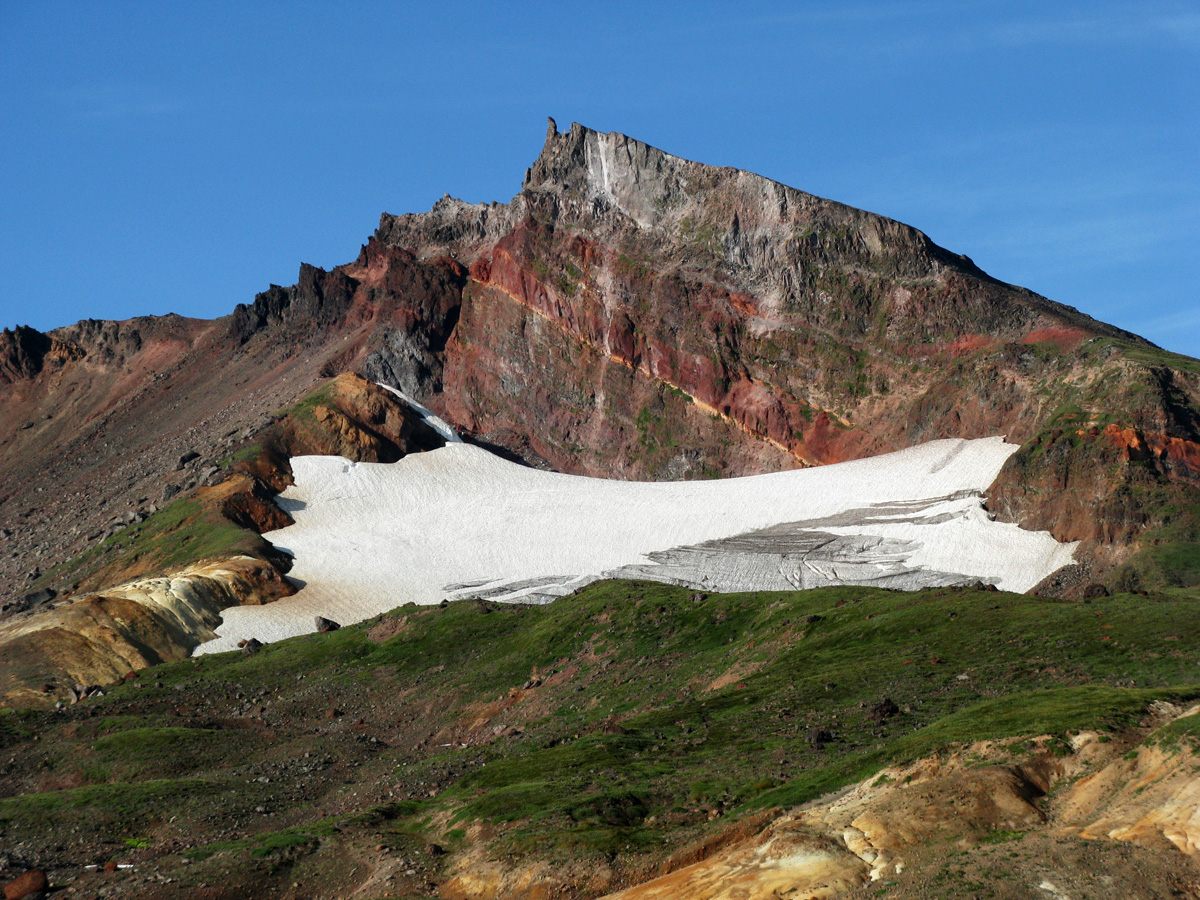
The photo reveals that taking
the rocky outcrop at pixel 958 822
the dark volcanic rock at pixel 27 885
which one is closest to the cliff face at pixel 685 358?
the dark volcanic rock at pixel 27 885

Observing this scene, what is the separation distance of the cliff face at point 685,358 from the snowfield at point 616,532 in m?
11.4

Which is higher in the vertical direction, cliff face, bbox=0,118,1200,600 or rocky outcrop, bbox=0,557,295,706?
cliff face, bbox=0,118,1200,600

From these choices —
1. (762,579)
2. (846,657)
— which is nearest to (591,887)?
(846,657)

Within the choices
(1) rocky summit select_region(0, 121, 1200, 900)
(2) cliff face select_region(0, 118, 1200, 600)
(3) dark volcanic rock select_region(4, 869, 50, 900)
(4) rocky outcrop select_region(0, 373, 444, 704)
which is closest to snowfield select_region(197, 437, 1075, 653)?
(1) rocky summit select_region(0, 121, 1200, 900)

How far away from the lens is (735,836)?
34688mm

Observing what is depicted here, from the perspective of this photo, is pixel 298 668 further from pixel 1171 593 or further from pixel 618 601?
pixel 1171 593

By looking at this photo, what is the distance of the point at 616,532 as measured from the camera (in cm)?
13988

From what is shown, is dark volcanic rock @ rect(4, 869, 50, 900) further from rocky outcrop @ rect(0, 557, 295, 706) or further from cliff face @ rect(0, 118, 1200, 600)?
cliff face @ rect(0, 118, 1200, 600)

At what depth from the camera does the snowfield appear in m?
119

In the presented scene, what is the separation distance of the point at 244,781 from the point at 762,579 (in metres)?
69.9

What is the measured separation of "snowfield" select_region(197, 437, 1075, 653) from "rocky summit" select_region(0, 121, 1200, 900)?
77 cm

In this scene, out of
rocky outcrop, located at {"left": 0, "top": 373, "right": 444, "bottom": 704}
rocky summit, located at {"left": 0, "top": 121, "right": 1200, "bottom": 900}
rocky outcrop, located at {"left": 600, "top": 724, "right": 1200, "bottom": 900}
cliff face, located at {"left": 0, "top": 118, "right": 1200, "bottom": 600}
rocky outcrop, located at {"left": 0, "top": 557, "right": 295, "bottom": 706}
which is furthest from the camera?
cliff face, located at {"left": 0, "top": 118, "right": 1200, "bottom": 600}

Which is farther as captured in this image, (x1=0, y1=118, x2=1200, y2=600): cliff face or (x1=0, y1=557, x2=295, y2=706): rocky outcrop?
(x1=0, y1=118, x2=1200, y2=600): cliff face

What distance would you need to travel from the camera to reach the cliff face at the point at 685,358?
15388cm
